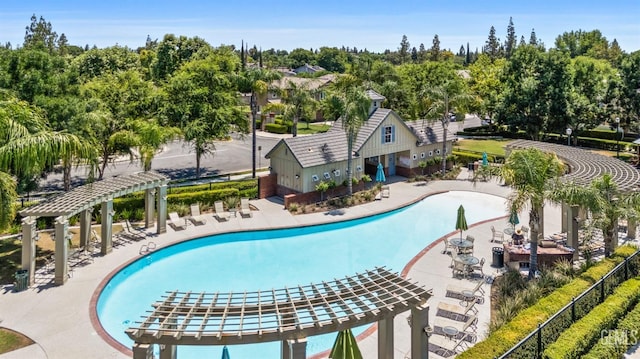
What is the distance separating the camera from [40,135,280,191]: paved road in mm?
36062

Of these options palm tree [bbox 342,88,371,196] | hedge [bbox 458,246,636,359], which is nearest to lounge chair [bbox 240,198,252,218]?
palm tree [bbox 342,88,371,196]

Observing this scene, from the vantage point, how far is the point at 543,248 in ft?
66.9

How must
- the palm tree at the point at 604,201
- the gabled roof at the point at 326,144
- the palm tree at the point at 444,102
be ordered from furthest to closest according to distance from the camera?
the palm tree at the point at 444,102 < the gabled roof at the point at 326,144 < the palm tree at the point at 604,201

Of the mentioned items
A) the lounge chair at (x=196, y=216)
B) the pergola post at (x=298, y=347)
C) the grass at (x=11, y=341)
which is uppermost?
the lounge chair at (x=196, y=216)

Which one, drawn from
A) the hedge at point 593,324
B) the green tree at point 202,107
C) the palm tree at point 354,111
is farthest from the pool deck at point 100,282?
the green tree at point 202,107

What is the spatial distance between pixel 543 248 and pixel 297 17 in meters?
24.3

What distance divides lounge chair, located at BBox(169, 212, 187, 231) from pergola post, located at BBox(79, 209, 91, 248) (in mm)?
4588

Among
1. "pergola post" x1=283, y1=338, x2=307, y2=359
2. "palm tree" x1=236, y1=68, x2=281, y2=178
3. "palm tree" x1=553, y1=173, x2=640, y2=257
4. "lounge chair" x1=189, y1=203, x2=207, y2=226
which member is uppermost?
"palm tree" x1=236, y1=68, x2=281, y2=178

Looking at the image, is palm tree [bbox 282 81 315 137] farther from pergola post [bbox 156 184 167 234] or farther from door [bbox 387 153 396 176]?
pergola post [bbox 156 184 167 234]

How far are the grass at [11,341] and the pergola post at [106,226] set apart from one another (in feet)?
22.0

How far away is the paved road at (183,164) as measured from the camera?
1420 inches

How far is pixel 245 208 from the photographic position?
2830 cm

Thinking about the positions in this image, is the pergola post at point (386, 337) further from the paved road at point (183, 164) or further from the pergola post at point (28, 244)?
the paved road at point (183, 164)

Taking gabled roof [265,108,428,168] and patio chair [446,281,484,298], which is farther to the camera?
gabled roof [265,108,428,168]
